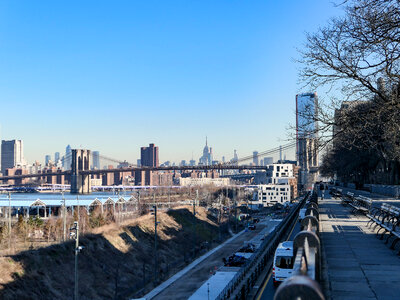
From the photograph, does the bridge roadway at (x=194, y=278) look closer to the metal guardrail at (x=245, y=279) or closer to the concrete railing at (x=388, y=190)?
the metal guardrail at (x=245, y=279)

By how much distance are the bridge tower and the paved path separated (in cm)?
11932

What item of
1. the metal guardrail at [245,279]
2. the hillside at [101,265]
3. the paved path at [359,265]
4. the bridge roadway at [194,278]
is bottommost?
the bridge roadway at [194,278]

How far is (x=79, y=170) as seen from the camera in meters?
129

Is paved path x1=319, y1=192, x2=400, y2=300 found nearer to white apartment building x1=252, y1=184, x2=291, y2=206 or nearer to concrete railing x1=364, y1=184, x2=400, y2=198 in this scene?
concrete railing x1=364, y1=184, x2=400, y2=198

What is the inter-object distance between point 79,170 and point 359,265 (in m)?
126

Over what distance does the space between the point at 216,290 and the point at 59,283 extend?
39.4 feet

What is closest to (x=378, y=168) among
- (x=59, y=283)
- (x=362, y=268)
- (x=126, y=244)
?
(x=126, y=244)

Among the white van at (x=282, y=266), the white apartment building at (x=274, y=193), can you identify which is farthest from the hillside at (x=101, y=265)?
the white apartment building at (x=274, y=193)

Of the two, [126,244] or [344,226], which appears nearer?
[344,226]

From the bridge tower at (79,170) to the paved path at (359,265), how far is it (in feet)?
391

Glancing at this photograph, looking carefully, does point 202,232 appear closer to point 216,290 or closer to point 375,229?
point 216,290

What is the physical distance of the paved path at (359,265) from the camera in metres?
7.14

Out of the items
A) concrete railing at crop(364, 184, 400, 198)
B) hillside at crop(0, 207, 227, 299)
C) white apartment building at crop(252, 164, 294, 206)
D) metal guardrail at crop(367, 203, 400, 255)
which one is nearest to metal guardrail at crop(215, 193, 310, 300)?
metal guardrail at crop(367, 203, 400, 255)

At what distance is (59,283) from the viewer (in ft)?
102
